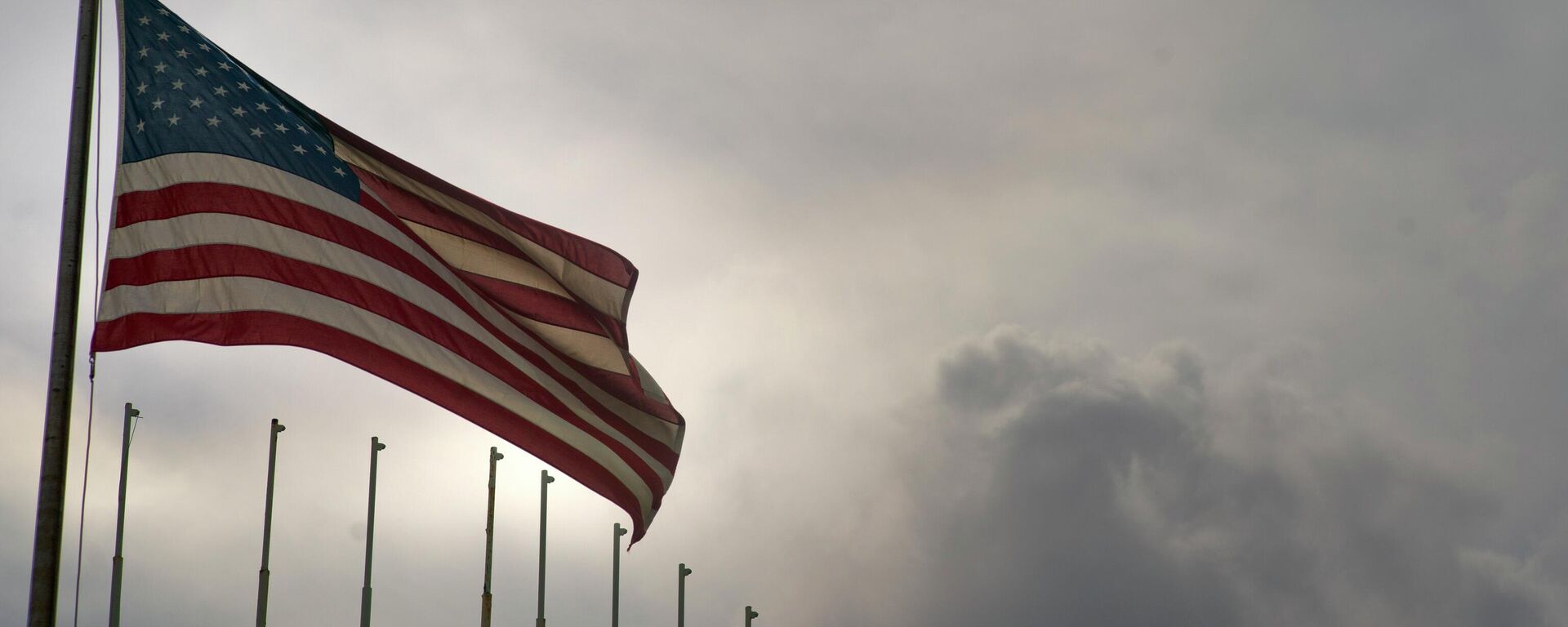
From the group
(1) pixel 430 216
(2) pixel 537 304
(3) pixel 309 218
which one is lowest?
(2) pixel 537 304

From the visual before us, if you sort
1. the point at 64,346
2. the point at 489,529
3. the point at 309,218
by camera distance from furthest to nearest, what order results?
the point at 489,529 → the point at 309,218 → the point at 64,346

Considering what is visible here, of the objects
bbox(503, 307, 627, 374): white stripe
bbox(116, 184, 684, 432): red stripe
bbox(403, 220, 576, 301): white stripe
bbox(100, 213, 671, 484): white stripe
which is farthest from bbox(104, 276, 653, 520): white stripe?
bbox(403, 220, 576, 301): white stripe

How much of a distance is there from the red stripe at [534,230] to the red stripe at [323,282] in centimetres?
188

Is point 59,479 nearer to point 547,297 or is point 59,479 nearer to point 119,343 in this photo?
point 119,343

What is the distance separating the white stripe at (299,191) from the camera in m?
16.5

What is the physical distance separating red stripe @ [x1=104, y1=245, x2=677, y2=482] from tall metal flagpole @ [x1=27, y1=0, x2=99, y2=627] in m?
1.07

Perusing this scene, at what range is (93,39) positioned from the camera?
1518 centimetres

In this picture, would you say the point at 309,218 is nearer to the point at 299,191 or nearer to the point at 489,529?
the point at 299,191

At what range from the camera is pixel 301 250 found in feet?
→ 56.7

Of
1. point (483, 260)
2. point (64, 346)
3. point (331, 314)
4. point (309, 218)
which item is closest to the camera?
point (64, 346)

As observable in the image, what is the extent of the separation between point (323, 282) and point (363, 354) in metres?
0.86

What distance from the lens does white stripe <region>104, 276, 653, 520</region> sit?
15.9 m

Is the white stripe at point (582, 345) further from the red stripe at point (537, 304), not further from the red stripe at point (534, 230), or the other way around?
the red stripe at point (534, 230)

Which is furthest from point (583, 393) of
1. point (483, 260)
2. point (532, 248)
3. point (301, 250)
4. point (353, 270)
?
point (301, 250)
